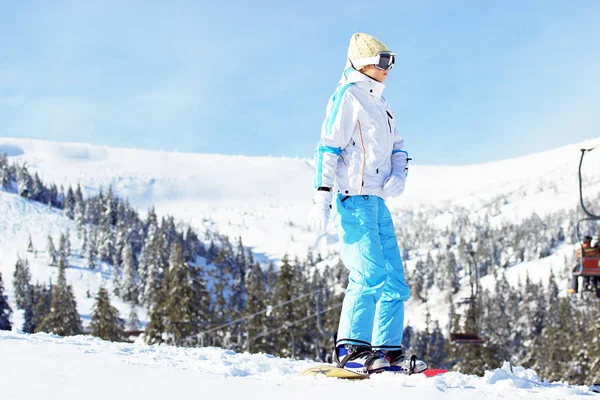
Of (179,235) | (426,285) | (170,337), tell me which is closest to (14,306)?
(179,235)

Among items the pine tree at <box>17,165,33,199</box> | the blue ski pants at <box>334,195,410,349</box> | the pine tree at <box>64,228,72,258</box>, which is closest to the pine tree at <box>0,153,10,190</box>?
the pine tree at <box>17,165,33,199</box>

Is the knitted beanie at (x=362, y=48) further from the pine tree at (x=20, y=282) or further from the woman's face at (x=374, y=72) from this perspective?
the pine tree at (x=20, y=282)

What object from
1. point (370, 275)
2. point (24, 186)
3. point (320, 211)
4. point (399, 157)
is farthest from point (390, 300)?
point (24, 186)

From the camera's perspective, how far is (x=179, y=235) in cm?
15525

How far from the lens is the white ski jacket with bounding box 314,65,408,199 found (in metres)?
4.69

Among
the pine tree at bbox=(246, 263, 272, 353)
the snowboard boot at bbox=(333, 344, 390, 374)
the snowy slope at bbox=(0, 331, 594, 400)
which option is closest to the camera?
the snowy slope at bbox=(0, 331, 594, 400)

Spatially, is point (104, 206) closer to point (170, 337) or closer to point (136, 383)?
point (170, 337)

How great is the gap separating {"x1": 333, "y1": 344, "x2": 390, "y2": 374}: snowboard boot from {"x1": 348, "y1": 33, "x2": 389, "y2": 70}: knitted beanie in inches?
87.4

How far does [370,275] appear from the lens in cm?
450

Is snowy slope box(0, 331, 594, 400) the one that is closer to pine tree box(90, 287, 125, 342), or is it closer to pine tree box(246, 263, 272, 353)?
pine tree box(246, 263, 272, 353)

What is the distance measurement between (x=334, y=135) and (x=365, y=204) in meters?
0.58

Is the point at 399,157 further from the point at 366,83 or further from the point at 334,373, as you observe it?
the point at 334,373

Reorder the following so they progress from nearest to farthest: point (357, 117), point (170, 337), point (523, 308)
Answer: point (357, 117) < point (170, 337) < point (523, 308)

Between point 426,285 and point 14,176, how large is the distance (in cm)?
12036
